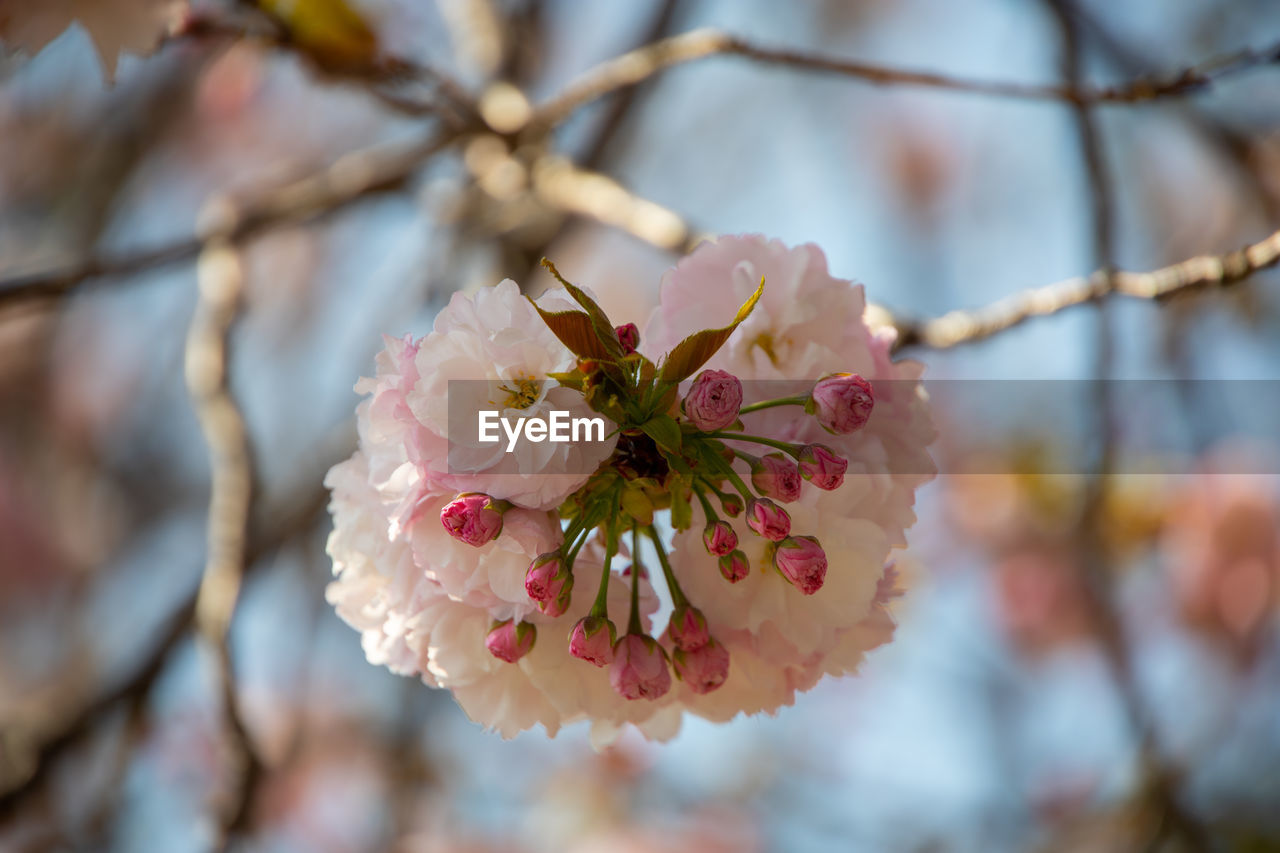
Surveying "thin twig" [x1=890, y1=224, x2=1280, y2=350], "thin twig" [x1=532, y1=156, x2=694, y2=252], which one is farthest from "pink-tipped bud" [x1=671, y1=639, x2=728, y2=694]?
"thin twig" [x1=532, y1=156, x2=694, y2=252]

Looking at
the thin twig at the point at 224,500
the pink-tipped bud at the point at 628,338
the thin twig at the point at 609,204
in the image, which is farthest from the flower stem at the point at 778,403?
the thin twig at the point at 224,500

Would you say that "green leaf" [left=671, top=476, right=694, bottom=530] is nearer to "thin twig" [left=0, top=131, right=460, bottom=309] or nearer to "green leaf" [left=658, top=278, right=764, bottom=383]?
"green leaf" [left=658, top=278, right=764, bottom=383]

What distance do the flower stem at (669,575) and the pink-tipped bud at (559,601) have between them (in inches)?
3.8

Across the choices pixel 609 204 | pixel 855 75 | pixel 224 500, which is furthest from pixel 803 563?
pixel 224 500

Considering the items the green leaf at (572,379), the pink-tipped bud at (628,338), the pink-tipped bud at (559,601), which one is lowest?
the pink-tipped bud at (559,601)

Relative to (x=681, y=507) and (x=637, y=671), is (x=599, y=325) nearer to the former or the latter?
(x=681, y=507)

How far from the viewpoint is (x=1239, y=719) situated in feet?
8.62

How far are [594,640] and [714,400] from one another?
223 mm

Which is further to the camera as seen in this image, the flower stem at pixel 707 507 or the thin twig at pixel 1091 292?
the thin twig at pixel 1091 292

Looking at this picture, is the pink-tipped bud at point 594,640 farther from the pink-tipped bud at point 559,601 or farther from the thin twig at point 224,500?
the thin twig at point 224,500

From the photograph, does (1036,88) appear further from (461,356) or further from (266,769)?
(266,769)

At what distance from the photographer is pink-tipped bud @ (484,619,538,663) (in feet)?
2.22

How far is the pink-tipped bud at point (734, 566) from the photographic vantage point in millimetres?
675

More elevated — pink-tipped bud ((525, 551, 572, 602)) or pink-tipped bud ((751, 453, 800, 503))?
pink-tipped bud ((751, 453, 800, 503))
